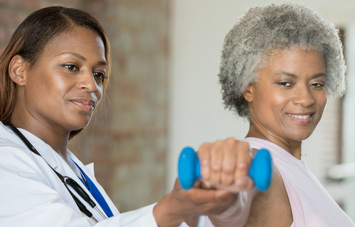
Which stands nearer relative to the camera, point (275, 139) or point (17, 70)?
point (275, 139)

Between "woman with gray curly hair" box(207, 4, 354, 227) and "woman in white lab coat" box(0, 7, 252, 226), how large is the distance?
29cm

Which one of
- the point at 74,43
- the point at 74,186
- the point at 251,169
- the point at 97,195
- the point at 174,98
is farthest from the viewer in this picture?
the point at 174,98

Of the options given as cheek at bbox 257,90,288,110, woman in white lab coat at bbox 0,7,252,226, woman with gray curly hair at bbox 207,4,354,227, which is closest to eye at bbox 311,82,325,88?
woman with gray curly hair at bbox 207,4,354,227

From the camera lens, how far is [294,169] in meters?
1.52

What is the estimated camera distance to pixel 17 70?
177 cm

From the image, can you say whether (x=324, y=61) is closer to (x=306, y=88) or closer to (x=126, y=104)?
(x=306, y=88)

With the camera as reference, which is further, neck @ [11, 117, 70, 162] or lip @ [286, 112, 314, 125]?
neck @ [11, 117, 70, 162]

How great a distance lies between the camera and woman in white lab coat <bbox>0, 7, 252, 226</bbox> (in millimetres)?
1359

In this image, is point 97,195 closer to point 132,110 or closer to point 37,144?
point 37,144

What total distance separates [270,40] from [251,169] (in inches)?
26.8

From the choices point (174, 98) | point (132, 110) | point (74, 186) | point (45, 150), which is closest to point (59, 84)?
point (45, 150)

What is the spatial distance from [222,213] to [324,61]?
67cm

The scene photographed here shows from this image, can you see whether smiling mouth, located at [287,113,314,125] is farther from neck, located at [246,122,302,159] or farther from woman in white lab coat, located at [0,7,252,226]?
woman in white lab coat, located at [0,7,252,226]

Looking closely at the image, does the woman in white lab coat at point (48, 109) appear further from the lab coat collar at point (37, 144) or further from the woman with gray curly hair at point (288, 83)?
the woman with gray curly hair at point (288, 83)
